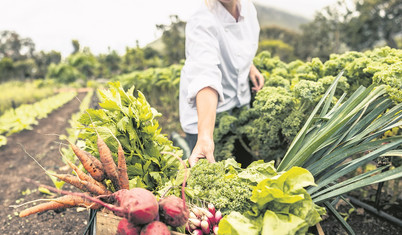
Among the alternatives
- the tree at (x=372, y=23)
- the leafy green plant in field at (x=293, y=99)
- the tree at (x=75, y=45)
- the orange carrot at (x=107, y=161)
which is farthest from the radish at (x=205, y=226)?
the tree at (x=75, y=45)

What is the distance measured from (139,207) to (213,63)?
3.54 ft

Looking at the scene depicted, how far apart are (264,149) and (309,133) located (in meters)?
0.65

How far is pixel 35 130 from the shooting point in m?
5.98

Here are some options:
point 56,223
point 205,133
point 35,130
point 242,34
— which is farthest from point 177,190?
point 35,130

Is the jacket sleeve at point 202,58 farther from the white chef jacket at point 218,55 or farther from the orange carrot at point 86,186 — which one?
the orange carrot at point 86,186

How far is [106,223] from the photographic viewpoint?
118cm

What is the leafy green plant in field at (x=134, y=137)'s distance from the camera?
1.47 metres

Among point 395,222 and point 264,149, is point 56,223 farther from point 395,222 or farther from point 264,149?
point 395,222

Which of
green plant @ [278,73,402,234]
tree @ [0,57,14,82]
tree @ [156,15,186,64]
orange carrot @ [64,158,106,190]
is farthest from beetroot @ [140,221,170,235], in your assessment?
tree @ [0,57,14,82]

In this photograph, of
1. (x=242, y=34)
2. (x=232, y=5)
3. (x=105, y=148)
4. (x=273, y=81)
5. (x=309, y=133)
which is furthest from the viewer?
(x=273, y=81)

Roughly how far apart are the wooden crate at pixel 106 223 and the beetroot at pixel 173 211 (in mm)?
237

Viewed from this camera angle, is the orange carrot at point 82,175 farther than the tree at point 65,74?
No

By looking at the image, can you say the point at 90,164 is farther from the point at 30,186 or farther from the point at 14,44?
the point at 14,44

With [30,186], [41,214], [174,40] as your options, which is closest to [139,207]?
[41,214]
